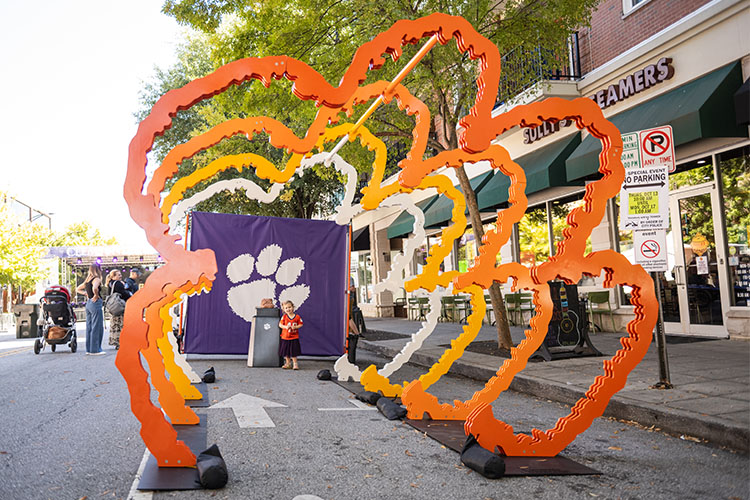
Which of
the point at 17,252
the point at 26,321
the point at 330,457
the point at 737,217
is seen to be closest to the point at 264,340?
the point at 330,457

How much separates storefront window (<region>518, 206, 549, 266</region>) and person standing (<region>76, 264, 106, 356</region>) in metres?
11.2

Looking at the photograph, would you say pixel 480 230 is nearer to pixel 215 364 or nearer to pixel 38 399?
pixel 215 364

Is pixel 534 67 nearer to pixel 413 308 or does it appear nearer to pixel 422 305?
pixel 422 305

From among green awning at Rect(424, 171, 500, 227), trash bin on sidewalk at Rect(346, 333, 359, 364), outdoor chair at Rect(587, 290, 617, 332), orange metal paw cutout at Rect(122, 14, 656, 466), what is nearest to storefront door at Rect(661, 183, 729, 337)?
outdoor chair at Rect(587, 290, 617, 332)

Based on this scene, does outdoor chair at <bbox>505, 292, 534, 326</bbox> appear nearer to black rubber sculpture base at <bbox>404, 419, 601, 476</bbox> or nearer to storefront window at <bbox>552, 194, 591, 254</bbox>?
storefront window at <bbox>552, 194, 591, 254</bbox>

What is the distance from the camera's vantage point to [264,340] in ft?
36.9

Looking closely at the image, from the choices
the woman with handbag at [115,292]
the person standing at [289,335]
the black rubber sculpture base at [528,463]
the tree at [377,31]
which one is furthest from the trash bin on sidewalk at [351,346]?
the woman with handbag at [115,292]

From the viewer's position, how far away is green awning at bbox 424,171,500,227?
57.8ft

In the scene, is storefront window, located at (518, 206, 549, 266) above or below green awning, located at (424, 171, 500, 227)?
below

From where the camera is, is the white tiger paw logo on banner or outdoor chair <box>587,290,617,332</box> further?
outdoor chair <box>587,290,617,332</box>

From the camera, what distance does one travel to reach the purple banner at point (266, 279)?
11.8m

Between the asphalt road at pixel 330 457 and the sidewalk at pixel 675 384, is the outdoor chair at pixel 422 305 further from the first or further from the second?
the asphalt road at pixel 330 457

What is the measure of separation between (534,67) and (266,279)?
8790 mm

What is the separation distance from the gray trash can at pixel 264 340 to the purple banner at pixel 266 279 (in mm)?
718
